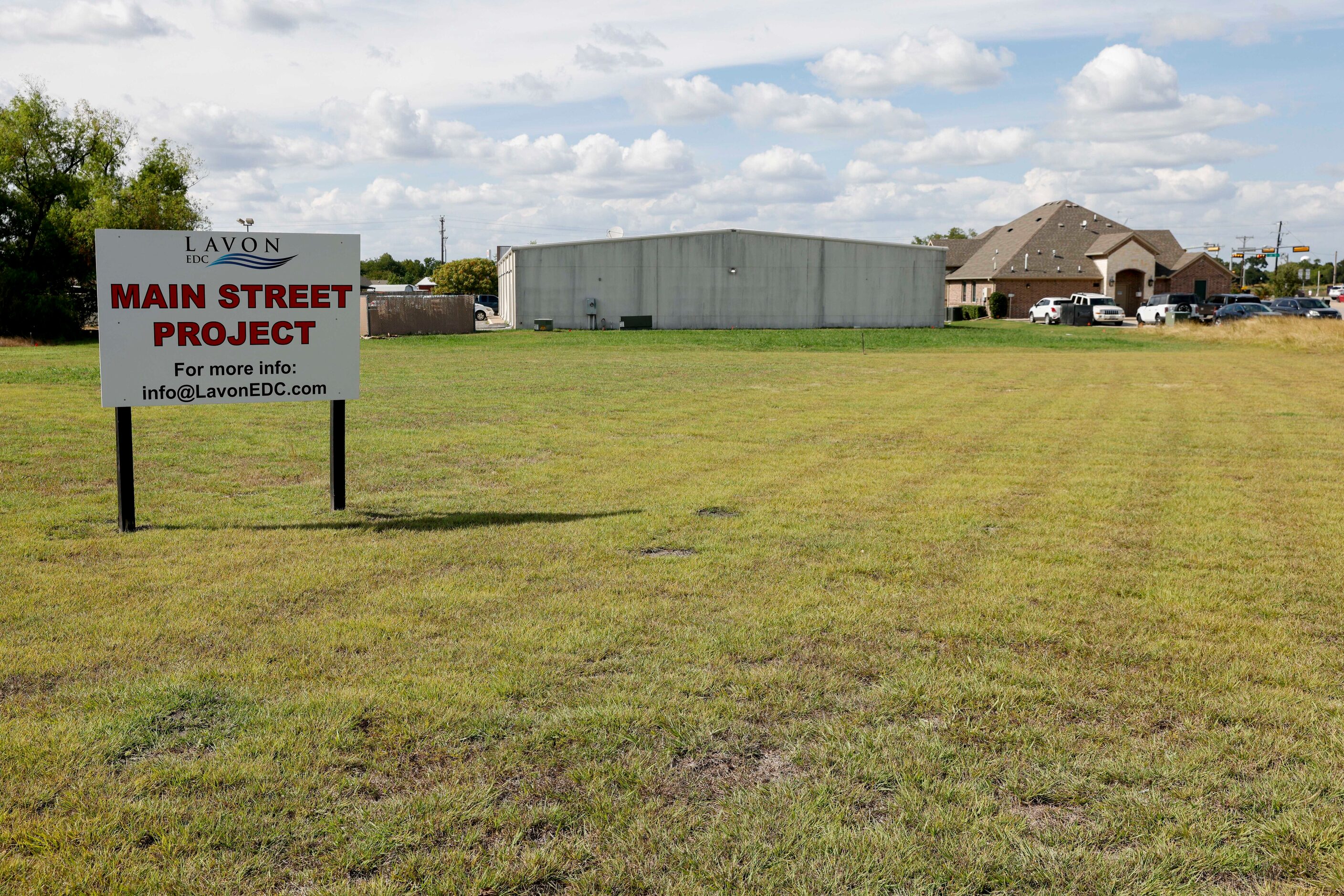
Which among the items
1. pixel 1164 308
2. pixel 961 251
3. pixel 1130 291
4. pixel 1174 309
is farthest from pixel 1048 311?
pixel 961 251

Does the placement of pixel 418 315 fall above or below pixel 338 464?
above

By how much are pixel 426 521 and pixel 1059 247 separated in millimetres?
76122

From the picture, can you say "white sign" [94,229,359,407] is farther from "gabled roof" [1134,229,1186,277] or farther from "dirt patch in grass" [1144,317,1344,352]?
"gabled roof" [1134,229,1186,277]

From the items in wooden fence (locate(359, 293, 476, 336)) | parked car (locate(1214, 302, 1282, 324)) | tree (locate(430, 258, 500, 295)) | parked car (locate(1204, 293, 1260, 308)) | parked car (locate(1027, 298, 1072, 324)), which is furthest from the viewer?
tree (locate(430, 258, 500, 295))

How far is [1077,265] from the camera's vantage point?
7594cm

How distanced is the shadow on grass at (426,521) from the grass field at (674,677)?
5 cm

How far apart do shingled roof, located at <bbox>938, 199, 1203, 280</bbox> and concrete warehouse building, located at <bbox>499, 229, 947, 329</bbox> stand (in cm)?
1988

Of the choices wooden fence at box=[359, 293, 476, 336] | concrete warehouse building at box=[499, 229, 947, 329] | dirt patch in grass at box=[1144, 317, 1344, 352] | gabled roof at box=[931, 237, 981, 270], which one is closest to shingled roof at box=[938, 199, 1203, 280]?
gabled roof at box=[931, 237, 981, 270]

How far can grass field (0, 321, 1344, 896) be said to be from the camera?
351 cm

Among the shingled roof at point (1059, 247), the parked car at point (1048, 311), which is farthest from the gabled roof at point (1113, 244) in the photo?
the parked car at point (1048, 311)

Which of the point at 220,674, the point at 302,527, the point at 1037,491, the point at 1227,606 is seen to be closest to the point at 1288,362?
the point at 1037,491

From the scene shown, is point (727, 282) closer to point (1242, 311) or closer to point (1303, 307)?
point (1242, 311)

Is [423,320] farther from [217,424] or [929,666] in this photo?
[929,666]

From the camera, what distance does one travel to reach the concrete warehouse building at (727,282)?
54.5m
